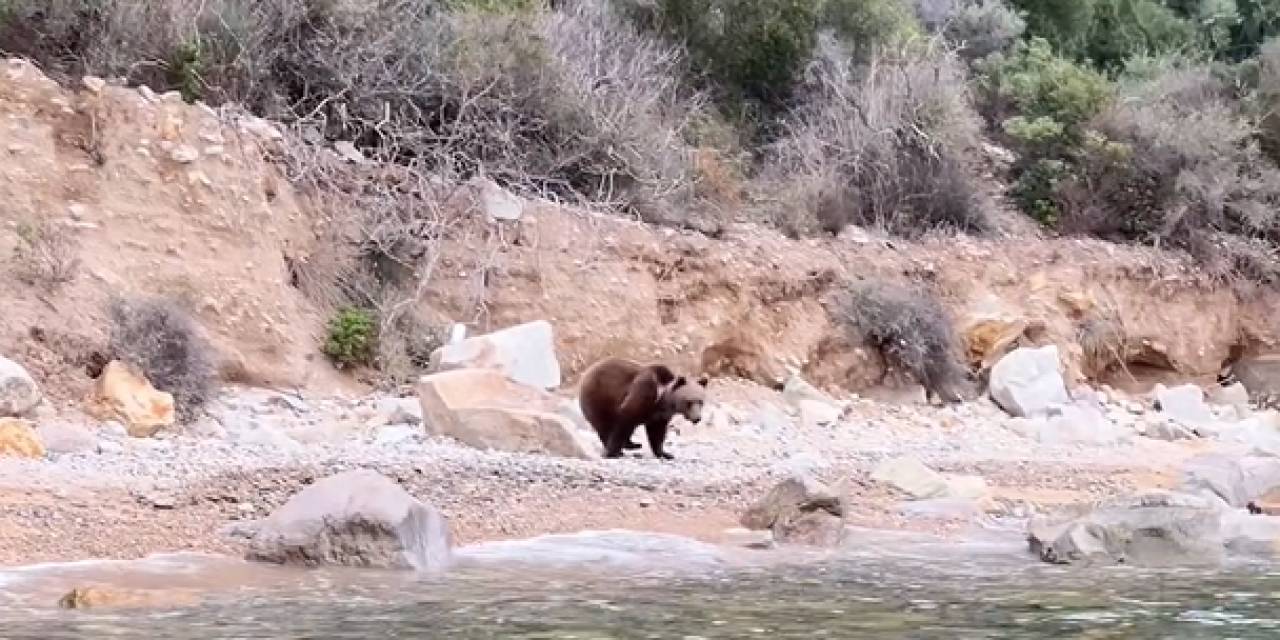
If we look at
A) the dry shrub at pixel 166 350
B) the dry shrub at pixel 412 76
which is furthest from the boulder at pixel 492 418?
the dry shrub at pixel 412 76

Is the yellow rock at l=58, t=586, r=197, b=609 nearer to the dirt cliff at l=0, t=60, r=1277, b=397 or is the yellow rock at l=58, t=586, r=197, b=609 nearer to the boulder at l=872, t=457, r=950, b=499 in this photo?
the dirt cliff at l=0, t=60, r=1277, b=397

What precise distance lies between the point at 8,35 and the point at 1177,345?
14032 millimetres

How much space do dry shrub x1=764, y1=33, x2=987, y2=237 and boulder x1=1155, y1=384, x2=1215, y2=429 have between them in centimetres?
304

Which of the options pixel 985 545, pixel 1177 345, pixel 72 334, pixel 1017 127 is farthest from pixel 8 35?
pixel 1177 345

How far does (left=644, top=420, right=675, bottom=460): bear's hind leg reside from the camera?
480 inches

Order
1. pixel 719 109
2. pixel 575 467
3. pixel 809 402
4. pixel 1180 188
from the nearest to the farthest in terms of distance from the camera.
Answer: pixel 575 467
pixel 809 402
pixel 719 109
pixel 1180 188

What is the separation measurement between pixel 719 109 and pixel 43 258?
377 inches

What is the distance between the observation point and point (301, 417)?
42.0 ft

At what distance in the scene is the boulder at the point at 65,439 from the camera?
33.6 ft

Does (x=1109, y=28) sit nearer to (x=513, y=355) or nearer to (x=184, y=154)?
(x=513, y=355)

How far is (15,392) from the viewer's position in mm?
10844

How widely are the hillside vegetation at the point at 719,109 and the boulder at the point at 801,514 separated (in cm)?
537

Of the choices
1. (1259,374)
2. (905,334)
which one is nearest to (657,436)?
(905,334)

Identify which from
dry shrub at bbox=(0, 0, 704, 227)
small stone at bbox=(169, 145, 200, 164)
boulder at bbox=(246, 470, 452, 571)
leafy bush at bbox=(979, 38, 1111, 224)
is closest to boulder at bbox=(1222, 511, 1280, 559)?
boulder at bbox=(246, 470, 452, 571)
